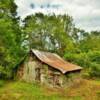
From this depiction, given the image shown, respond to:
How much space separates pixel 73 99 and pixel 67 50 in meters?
28.5

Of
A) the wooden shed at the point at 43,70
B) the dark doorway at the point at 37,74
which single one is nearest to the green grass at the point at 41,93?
the dark doorway at the point at 37,74

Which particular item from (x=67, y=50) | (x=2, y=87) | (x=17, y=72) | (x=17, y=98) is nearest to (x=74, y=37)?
(x=67, y=50)

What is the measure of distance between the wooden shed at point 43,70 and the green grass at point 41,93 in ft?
3.72

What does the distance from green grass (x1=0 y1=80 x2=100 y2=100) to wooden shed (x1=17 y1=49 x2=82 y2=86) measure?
44.7 inches

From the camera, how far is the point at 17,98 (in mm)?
27125

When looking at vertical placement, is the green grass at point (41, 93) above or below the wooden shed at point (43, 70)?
below

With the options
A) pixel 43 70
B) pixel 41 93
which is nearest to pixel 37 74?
pixel 43 70

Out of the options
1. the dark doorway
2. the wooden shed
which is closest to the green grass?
the dark doorway

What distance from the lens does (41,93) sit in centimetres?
3006

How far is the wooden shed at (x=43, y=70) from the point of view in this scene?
110 ft

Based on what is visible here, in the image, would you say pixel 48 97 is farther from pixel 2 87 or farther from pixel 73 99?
pixel 2 87

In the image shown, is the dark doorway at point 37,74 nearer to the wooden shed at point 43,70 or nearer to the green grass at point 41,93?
the wooden shed at point 43,70

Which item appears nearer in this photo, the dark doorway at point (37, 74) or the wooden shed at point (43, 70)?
the wooden shed at point (43, 70)

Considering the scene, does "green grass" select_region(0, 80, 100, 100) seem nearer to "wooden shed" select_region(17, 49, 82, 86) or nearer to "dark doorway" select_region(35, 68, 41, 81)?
"dark doorway" select_region(35, 68, 41, 81)
